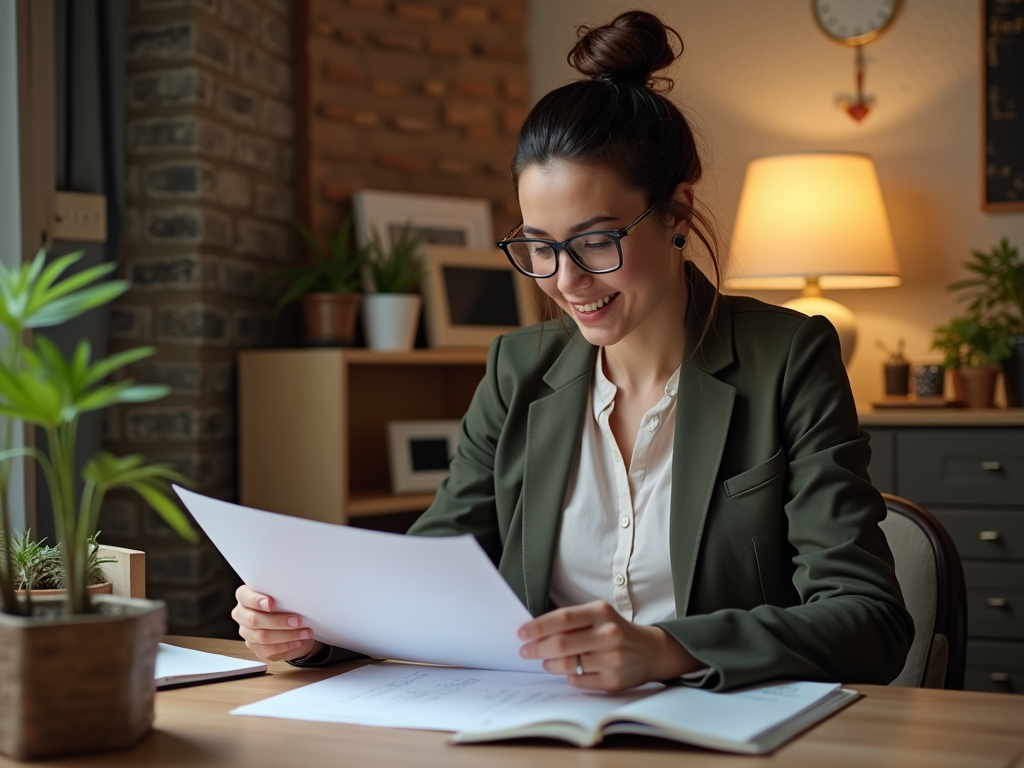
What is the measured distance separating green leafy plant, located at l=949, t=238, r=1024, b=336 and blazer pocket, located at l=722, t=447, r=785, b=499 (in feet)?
6.33

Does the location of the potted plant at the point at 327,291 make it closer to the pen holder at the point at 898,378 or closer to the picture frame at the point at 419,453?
the picture frame at the point at 419,453

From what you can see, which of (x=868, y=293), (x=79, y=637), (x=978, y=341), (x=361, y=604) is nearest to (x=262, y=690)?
(x=361, y=604)

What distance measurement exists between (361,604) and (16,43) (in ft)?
5.89

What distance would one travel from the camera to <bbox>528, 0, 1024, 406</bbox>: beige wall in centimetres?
331

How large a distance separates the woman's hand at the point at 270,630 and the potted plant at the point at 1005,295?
2332 mm

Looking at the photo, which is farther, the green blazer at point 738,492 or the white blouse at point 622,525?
the white blouse at point 622,525

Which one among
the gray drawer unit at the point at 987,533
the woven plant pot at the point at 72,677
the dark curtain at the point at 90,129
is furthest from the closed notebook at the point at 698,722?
the gray drawer unit at the point at 987,533

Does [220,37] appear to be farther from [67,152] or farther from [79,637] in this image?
[79,637]

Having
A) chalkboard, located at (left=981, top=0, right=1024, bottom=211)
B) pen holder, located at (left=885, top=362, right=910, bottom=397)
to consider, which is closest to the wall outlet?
pen holder, located at (left=885, top=362, right=910, bottom=397)

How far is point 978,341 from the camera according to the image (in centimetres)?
298

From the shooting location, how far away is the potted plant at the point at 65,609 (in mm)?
779

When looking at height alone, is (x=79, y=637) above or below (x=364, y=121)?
below

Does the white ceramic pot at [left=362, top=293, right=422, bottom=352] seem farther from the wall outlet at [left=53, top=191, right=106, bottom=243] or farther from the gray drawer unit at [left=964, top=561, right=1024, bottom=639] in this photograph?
the gray drawer unit at [left=964, top=561, right=1024, bottom=639]

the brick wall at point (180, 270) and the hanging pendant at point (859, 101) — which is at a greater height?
the hanging pendant at point (859, 101)
